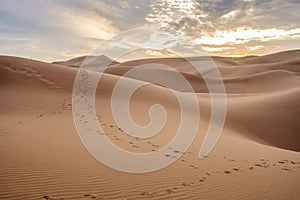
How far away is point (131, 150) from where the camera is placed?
19.7 feet

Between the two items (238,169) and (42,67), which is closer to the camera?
(238,169)

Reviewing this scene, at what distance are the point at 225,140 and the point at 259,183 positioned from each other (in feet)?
11.6

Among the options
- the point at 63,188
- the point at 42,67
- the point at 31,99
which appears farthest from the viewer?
the point at 42,67

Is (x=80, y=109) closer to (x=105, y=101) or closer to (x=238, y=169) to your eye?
(x=105, y=101)

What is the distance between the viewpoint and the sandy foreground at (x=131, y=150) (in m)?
3.98

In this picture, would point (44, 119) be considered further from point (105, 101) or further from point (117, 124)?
point (105, 101)

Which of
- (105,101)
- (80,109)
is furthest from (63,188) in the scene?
(105,101)

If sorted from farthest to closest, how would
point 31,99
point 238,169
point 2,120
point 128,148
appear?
point 31,99 → point 2,120 → point 128,148 → point 238,169

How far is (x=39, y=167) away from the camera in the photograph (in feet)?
14.2

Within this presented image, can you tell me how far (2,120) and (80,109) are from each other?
2.79 m

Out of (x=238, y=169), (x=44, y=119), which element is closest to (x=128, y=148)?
(x=238, y=169)

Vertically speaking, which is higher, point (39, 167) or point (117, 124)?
point (117, 124)

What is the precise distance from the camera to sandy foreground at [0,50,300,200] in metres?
3.98

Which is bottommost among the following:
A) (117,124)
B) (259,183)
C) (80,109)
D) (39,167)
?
(259,183)
